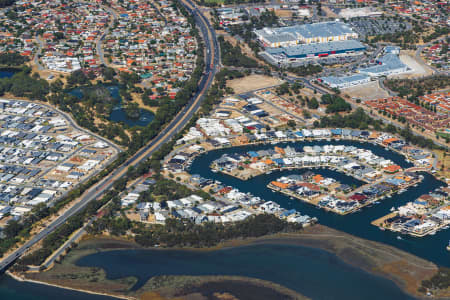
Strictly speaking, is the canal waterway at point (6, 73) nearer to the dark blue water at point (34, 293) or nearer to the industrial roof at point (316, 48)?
the industrial roof at point (316, 48)

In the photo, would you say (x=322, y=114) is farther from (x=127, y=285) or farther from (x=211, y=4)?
(x=211, y=4)

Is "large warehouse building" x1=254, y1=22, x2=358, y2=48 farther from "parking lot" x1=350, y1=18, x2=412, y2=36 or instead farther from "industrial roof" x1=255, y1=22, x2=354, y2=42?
"parking lot" x1=350, y1=18, x2=412, y2=36

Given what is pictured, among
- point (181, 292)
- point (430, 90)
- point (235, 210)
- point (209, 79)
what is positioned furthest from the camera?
point (209, 79)

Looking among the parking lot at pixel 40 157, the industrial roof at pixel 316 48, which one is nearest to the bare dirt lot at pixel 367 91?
the industrial roof at pixel 316 48

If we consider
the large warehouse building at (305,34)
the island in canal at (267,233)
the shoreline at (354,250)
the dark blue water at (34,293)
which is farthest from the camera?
the large warehouse building at (305,34)

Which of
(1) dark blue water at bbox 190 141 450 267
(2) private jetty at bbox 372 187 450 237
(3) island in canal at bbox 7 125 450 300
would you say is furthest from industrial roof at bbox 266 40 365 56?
(2) private jetty at bbox 372 187 450 237

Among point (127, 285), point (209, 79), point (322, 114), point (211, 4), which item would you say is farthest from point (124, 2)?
point (127, 285)
